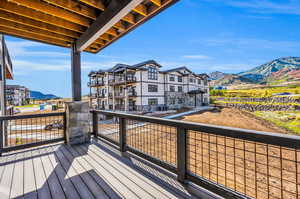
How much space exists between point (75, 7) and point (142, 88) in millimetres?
15798

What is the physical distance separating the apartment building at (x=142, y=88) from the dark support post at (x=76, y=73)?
44.9 feet

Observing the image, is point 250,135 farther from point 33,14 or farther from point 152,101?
point 152,101

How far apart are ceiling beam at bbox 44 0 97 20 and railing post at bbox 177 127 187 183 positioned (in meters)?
2.41

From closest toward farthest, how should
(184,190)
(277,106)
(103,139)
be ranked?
(184,190) → (103,139) → (277,106)

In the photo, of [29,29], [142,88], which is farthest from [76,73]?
[142,88]

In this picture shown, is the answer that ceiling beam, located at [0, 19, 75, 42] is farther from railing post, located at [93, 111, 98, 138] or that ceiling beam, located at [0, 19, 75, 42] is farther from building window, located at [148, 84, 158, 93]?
building window, located at [148, 84, 158, 93]

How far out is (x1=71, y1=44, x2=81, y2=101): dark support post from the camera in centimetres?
351

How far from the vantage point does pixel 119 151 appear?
3059 mm

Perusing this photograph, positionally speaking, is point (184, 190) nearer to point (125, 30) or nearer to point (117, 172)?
Answer: point (117, 172)

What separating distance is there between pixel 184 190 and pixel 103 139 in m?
2.68

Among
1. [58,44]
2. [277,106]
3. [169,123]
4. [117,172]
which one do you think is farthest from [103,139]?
[277,106]

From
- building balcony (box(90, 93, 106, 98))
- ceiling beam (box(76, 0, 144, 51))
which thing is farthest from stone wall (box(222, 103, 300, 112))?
ceiling beam (box(76, 0, 144, 51))

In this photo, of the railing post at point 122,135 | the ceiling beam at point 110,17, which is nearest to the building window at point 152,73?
the ceiling beam at point 110,17

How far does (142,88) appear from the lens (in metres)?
17.9
